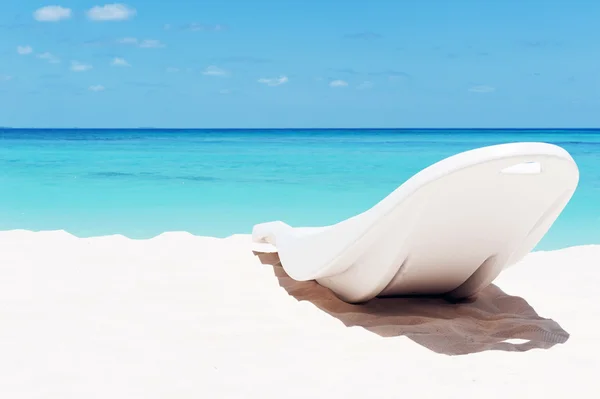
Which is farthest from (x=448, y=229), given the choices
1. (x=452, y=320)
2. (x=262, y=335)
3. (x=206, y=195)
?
(x=206, y=195)

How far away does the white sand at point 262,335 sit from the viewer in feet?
7.05

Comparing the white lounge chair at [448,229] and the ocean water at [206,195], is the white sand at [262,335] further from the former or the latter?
the ocean water at [206,195]

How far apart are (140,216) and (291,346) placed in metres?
6.88

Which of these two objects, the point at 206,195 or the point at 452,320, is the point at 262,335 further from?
the point at 206,195

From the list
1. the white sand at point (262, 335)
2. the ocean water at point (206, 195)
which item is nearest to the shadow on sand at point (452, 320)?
the white sand at point (262, 335)

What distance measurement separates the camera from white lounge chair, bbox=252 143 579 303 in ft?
7.67

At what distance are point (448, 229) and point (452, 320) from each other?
1.62 ft

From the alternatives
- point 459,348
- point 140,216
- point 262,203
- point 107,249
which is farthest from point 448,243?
point 262,203

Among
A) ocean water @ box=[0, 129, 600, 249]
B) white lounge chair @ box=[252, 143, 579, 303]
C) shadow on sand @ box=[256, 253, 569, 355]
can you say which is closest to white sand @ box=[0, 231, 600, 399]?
shadow on sand @ box=[256, 253, 569, 355]

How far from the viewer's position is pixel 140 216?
29.7 ft

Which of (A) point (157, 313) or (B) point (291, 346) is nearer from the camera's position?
(B) point (291, 346)

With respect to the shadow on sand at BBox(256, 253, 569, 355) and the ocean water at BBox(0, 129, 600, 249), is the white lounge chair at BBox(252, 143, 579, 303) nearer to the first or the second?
the shadow on sand at BBox(256, 253, 569, 355)

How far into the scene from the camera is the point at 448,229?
2.66 meters

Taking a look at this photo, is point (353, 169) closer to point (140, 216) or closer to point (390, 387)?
point (140, 216)
